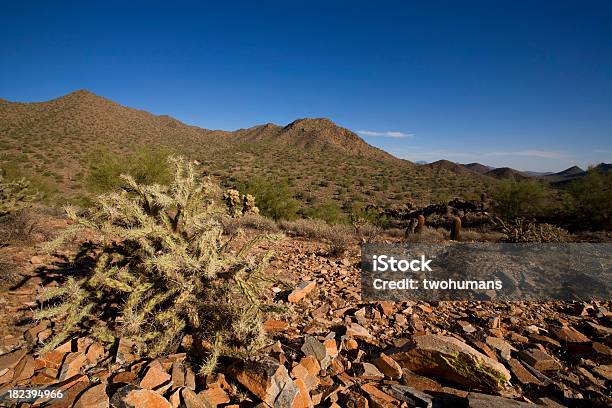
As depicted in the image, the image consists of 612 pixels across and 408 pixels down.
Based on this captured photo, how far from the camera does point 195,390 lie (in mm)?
2562

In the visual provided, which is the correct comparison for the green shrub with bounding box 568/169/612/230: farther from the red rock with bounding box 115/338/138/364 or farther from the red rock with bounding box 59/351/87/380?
the red rock with bounding box 59/351/87/380

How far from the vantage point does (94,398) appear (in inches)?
90.6

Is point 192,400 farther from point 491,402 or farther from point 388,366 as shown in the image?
point 491,402

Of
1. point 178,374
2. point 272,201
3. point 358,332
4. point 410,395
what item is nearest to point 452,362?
point 410,395

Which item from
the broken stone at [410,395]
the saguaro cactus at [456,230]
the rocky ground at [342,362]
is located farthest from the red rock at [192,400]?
the saguaro cactus at [456,230]

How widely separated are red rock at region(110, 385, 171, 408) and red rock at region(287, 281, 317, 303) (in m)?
2.12

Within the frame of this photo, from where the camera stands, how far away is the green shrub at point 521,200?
1931 cm

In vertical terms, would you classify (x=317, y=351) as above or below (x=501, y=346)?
above

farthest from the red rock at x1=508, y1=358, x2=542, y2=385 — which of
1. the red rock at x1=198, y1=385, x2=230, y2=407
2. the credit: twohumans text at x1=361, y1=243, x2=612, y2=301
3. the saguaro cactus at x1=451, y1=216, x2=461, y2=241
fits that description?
the saguaro cactus at x1=451, y1=216, x2=461, y2=241

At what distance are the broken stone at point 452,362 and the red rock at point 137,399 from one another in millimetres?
2083

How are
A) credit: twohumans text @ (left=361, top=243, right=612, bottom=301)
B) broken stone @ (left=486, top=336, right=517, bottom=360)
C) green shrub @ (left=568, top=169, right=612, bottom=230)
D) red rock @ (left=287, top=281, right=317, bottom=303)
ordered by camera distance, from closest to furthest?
1. broken stone @ (left=486, top=336, right=517, bottom=360)
2. red rock @ (left=287, top=281, right=317, bottom=303)
3. credit: twohumans text @ (left=361, top=243, right=612, bottom=301)
4. green shrub @ (left=568, top=169, right=612, bottom=230)

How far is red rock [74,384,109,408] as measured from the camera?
2236 mm

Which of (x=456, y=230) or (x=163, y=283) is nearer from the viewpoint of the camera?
(x=163, y=283)

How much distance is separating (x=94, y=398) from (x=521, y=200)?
2261cm
